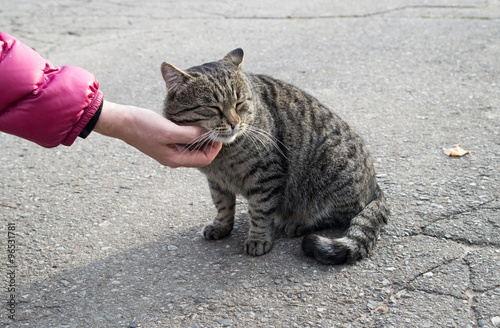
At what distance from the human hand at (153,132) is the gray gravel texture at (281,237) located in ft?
2.02

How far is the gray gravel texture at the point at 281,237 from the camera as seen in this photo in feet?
7.88

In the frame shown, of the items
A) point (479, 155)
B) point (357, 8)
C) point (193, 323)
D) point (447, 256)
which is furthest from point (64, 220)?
point (357, 8)

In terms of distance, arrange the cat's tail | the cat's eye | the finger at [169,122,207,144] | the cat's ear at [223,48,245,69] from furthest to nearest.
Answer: the cat's ear at [223,48,245,69] → the cat's eye → the cat's tail → the finger at [169,122,207,144]

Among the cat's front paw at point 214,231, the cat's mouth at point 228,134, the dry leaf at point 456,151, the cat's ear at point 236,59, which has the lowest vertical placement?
the cat's front paw at point 214,231

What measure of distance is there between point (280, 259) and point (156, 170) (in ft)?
4.72

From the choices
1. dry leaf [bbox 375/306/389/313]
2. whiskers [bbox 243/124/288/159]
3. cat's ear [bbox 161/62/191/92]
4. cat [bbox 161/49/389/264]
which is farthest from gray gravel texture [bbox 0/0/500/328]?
cat's ear [bbox 161/62/191/92]

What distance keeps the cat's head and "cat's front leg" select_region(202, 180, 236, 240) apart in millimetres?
436

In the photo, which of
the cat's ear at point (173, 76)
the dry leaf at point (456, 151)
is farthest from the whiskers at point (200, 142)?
the dry leaf at point (456, 151)

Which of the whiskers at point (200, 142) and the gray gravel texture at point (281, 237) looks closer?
the gray gravel texture at point (281, 237)

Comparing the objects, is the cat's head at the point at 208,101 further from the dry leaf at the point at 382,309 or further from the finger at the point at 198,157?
the dry leaf at the point at 382,309

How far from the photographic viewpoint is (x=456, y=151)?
368 cm

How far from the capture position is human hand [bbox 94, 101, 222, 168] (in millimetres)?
2498

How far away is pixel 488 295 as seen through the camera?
234cm

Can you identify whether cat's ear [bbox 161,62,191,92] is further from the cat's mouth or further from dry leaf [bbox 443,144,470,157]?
dry leaf [bbox 443,144,470,157]
